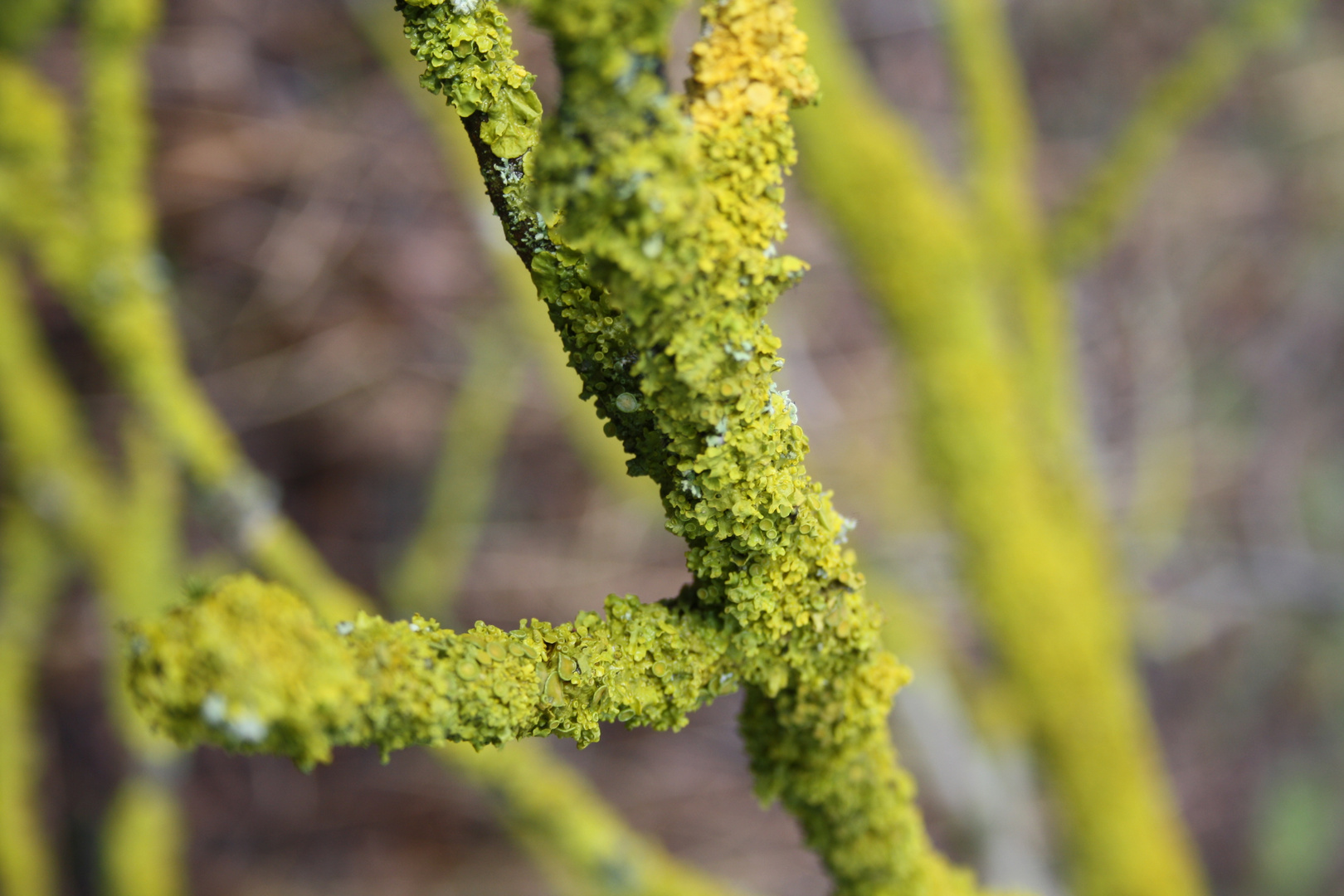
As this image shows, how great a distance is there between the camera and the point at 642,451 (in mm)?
593

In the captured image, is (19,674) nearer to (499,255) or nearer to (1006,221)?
(499,255)

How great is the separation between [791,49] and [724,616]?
13.6 inches

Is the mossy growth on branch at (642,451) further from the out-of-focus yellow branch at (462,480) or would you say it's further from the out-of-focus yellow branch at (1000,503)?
the out-of-focus yellow branch at (462,480)

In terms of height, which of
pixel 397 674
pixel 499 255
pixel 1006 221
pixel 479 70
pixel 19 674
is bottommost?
pixel 397 674

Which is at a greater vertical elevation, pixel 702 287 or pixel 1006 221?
pixel 1006 221

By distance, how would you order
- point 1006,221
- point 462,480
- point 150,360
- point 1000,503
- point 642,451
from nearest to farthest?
1. point 642,451
2. point 150,360
3. point 1000,503
4. point 1006,221
5. point 462,480

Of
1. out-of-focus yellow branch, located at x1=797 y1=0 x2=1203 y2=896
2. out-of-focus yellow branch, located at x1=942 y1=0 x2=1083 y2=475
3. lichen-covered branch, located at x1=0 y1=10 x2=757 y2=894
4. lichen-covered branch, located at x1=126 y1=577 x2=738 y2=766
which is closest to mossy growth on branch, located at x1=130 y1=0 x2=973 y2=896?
lichen-covered branch, located at x1=126 y1=577 x2=738 y2=766

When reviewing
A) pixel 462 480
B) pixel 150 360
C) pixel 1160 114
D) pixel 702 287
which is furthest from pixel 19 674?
pixel 1160 114

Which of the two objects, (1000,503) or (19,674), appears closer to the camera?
(1000,503)

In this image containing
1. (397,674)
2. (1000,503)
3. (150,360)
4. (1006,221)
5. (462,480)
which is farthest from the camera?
(462,480)

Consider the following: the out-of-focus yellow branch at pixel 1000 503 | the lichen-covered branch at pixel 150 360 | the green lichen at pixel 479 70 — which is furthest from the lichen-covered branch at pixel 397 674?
the out-of-focus yellow branch at pixel 1000 503

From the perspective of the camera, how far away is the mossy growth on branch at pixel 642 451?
0.44m

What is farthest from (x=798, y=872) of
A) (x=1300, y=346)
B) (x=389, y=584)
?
(x=1300, y=346)

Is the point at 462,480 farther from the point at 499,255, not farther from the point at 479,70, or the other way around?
the point at 479,70
